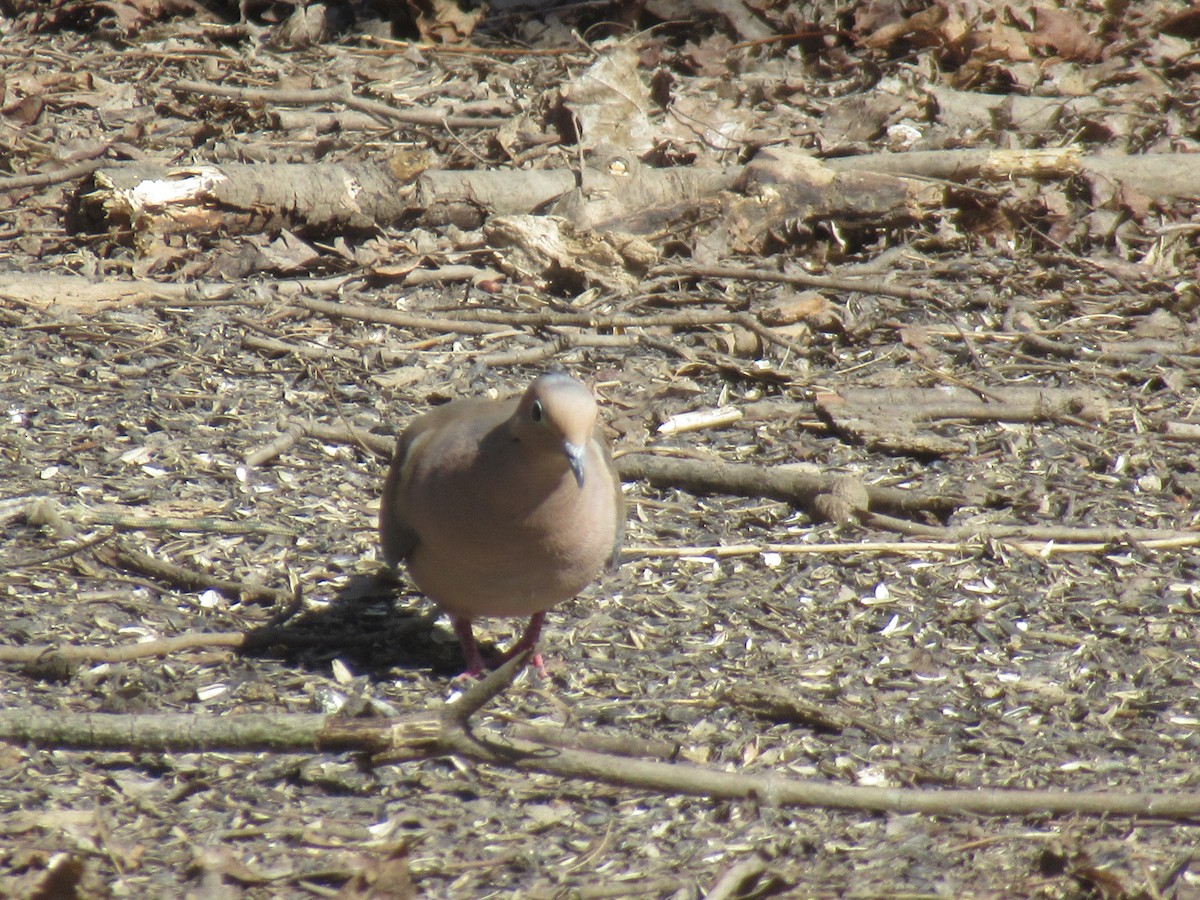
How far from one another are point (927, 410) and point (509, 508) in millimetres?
2251

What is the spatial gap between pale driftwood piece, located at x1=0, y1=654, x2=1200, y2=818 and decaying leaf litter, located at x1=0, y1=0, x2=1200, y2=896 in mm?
52

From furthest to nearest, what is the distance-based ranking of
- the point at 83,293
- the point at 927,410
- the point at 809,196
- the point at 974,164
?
the point at 974,164 → the point at 809,196 → the point at 83,293 → the point at 927,410

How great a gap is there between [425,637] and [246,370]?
1741mm

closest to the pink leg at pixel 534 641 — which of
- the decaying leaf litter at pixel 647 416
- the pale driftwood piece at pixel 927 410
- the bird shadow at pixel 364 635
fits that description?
the decaying leaf litter at pixel 647 416

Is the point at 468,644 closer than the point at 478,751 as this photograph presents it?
No

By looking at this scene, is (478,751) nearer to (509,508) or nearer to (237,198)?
(509,508)

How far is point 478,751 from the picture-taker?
297cm

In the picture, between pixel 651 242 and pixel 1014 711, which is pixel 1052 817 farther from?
pixel 651 242

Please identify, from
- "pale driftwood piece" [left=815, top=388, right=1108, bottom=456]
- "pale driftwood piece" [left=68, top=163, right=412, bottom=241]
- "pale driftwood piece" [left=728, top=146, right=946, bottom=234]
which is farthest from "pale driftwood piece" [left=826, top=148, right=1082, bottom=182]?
"pale driftwood piece" [left=68, top=163, right=412, bottom=241]

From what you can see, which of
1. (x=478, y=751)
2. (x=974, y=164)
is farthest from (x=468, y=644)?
Result: (x=974, y=164)

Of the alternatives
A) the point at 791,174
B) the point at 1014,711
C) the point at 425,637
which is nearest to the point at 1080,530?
the point at 1014,711

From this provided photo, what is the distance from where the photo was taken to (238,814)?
9.45ft

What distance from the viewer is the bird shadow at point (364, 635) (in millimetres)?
3584

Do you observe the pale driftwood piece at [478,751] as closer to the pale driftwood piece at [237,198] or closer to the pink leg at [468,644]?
the pink leg at [468,644]
